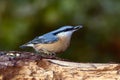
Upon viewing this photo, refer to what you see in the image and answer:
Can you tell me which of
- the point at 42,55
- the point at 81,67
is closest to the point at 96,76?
the point at 81,67

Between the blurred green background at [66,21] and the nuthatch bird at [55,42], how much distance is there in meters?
1.44

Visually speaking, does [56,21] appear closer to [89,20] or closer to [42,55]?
[89,20]

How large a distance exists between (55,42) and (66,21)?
1716 millimetres

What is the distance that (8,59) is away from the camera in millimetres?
3971

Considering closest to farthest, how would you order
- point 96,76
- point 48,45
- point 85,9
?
point 96,76 < point 48,45 < point 85,9

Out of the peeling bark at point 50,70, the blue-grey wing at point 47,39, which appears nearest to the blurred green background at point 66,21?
the blue-grey wing at point 47,39

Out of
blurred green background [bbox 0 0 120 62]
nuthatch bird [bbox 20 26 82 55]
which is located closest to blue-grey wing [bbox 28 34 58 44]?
nuthatch bird [bbox 20 26 82 55]

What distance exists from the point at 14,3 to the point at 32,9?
214mm

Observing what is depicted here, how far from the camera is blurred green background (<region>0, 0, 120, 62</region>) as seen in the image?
234 inches

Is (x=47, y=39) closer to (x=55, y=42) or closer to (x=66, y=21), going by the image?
(x=55, y=42)

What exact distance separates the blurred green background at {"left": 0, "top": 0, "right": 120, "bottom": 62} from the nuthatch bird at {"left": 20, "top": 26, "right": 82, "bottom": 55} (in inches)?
56.8

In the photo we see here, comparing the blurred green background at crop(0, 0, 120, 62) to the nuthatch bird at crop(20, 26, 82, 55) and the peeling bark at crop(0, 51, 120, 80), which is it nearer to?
the nuthatch bird at crop(20, 26, 82, 55)

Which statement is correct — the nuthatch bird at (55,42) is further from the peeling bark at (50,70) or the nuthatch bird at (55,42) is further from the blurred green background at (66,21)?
the blurred green background at (66,21)

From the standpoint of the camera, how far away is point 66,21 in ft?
19.7
